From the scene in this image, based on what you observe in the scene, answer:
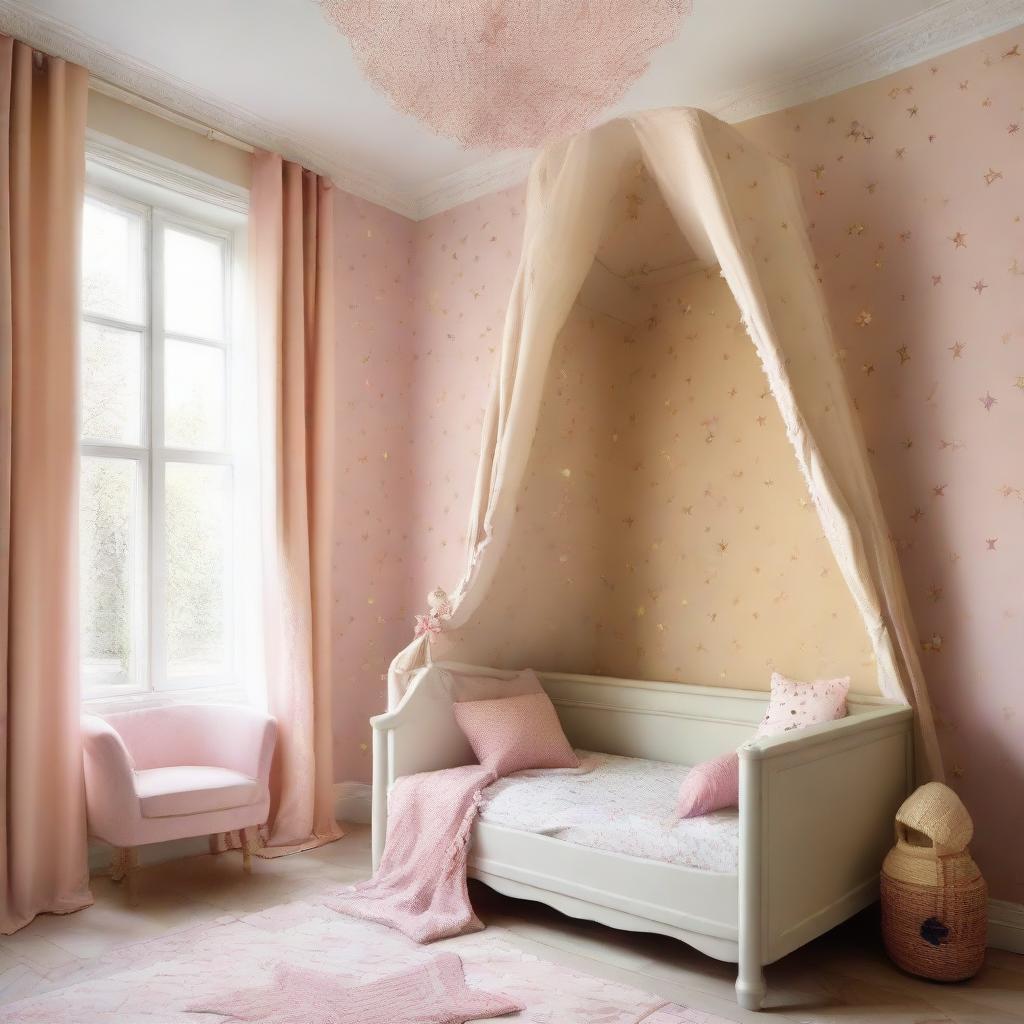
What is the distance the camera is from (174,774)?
3543 mm

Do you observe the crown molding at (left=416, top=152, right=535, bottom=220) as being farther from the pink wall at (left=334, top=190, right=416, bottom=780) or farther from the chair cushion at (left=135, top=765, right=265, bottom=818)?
the chair cushion at (left=135, top=765, right=265, bottom=818)

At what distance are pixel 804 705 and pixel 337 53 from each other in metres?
2.87

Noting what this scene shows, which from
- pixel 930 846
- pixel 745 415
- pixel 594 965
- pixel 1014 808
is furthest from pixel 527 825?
pixel 745 415

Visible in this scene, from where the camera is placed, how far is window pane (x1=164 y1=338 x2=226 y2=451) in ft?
13.3

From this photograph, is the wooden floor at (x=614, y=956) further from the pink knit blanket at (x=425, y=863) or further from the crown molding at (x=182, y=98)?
the crown molding at (x=182, y=98)

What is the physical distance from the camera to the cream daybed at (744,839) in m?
2.49

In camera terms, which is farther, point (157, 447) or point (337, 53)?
point (157, 447)

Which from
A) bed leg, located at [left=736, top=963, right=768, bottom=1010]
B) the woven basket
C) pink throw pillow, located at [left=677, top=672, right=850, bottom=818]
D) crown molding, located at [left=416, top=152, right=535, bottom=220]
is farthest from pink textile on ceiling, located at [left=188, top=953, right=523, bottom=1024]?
crown molding, located at [left=416, top=152, right=535, bottom=220]

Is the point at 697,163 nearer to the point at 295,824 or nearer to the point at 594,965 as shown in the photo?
the point at 594,965

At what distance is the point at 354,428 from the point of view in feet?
14.8

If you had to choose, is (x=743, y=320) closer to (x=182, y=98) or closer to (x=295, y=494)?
(x=295, y=494)

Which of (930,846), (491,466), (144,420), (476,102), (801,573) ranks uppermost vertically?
(476,102)

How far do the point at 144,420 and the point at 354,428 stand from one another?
972 millimetres

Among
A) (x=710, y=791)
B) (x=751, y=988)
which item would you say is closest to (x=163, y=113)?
(x=710, y=791)
